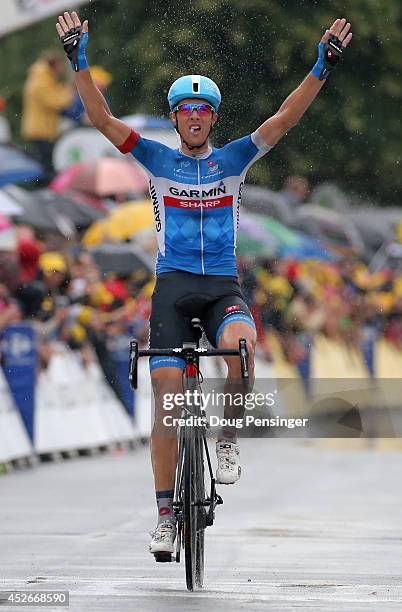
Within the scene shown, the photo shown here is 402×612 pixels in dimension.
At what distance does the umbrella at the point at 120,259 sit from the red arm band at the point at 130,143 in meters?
10.8

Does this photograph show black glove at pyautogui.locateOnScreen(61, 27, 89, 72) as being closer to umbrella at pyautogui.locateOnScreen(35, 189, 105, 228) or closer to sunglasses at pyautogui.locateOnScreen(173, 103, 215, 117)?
sunglasses at pyautogui.locateOnScreen(173, 103, 215, 117)

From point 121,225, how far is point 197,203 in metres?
12.0

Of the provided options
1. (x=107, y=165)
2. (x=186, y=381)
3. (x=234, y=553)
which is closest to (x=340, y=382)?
(x=107, y=165)

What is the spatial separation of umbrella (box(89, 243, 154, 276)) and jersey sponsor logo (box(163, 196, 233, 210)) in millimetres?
10774

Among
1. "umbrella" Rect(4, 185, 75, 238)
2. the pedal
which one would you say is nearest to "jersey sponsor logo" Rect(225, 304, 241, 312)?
the pedal

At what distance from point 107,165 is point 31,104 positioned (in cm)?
289

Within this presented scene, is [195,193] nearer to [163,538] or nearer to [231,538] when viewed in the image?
[163,538]

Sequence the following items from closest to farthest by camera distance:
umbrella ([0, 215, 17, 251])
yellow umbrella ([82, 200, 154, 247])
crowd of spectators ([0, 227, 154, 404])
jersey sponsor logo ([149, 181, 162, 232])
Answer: jersey sponsor logo ([149, 181, 162, 232]) → umbrella ([0, 215, 17, 251]) → crowd of spectators ([0, 227, 154, 404]) → yellow umbrella ([82, 200, 154, 247])

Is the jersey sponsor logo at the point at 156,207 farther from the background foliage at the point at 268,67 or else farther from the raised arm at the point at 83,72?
the background foliage at the point at 268,67

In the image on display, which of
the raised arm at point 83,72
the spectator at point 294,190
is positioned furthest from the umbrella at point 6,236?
the spectator at point 294,190

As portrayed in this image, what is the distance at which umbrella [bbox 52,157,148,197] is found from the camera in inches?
911

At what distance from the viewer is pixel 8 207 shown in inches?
704

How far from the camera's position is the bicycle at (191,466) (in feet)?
29.8

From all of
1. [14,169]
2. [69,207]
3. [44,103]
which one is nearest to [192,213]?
[14,169]
